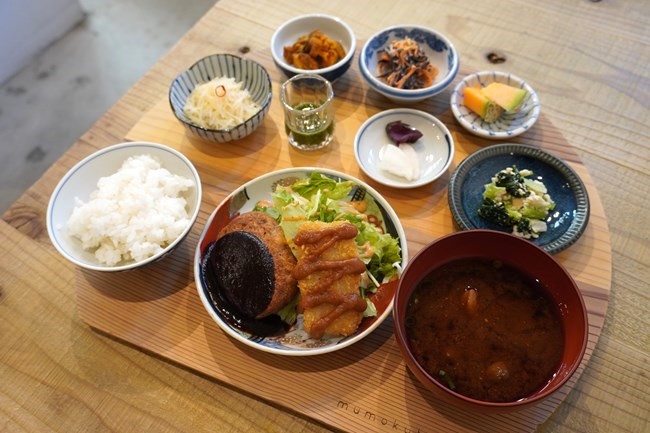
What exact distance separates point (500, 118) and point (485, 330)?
4.53 feet

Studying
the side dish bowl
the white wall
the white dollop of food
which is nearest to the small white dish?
the white dollop of food

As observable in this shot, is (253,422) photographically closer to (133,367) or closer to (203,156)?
(133,367)

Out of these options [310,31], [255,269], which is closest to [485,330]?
[255,269]

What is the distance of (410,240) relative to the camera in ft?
7.55

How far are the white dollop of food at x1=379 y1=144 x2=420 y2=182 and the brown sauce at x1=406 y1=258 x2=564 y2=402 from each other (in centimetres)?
72

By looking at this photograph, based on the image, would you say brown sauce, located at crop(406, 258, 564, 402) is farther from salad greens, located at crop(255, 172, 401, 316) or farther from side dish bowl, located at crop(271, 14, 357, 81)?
side dish bowl, located at crop(271, 14, 357, 81)

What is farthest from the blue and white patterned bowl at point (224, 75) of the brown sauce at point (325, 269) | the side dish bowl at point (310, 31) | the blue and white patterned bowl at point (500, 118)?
the blue and white patterned bowl at point (500, 118)

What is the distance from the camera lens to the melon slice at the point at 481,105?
262 cm

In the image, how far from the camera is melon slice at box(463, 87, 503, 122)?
262 cm

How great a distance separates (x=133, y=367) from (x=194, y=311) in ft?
1.10

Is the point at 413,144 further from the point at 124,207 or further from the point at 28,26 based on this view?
the point at 28,26

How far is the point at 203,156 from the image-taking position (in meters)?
2.67

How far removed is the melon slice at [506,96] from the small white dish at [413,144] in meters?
0.31

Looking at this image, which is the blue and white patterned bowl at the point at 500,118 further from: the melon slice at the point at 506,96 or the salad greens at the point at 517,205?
the salad greens at the point at 517,205
